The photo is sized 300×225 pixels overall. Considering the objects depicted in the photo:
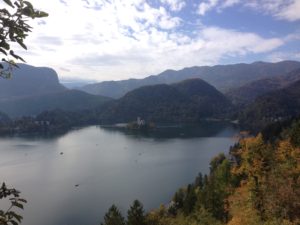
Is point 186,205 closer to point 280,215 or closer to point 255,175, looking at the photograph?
point 255,175

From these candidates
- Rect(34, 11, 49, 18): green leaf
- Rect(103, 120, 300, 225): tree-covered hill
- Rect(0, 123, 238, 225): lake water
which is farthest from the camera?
Rect(0, 123, 238, 225): lake water

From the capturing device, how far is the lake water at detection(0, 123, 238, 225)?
280ft

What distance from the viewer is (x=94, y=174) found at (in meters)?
124

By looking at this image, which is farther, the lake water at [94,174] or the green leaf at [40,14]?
the lake water at [94,174]

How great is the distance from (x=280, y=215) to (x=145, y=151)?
14433 cm

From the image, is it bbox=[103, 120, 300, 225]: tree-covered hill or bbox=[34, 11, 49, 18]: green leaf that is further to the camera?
bbox=[103, 120, 300, 225]: tree-covered hill

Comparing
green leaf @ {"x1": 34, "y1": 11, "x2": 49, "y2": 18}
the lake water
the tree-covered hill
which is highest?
green leaf @ {"x1": 34, "y1": 11, "x2": 49, "y2": 18}

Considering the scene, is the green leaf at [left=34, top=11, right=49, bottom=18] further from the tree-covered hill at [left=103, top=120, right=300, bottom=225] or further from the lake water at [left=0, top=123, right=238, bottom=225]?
the lake water at [left=0, top=123, right=238, bottom=225]

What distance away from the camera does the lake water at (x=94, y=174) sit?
280ft

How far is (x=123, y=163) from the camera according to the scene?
14412cm

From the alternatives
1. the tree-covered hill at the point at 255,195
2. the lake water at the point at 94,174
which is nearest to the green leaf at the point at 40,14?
the tree-covered hill at the point at 255,195

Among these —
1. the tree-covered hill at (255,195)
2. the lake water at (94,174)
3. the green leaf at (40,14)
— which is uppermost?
the green leaf at (40,14)

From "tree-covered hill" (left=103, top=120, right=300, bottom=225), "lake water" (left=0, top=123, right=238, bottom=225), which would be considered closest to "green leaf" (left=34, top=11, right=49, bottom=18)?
"tree-covered hill" (left=103, top=120, right=300, bottom=225)

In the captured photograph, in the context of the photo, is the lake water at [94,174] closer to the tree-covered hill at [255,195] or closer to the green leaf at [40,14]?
the tree-covered hill at [255,195]
